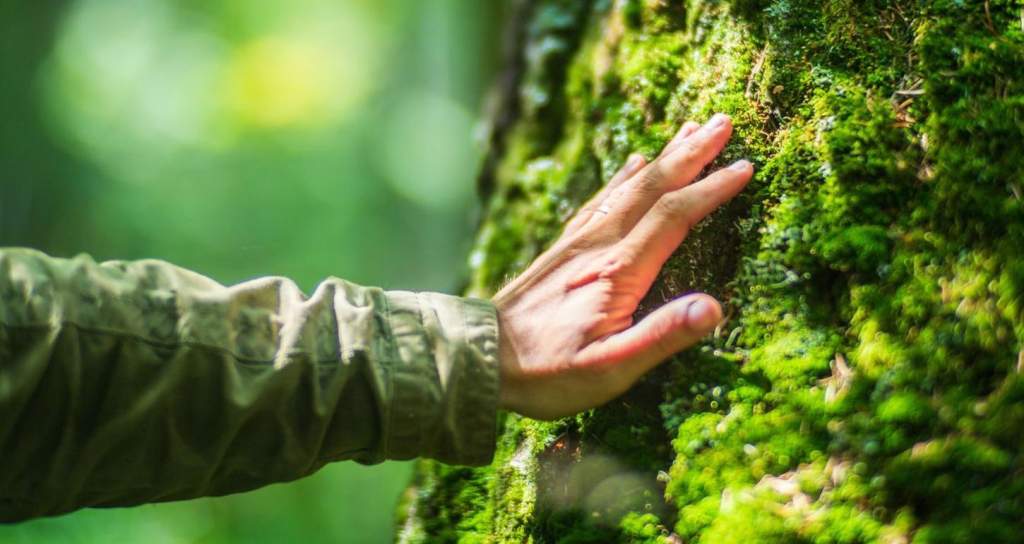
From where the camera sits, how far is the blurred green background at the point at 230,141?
12656 mm

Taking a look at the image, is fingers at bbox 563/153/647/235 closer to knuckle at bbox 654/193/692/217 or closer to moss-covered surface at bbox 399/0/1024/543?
moss-covered surface at bbox 399/0/1024/543

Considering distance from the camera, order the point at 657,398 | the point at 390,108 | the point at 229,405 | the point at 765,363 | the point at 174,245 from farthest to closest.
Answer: the point at 390,108 → the point at 174,245 → the point at 657,398 → the point at 765,363 → the point at 229,405

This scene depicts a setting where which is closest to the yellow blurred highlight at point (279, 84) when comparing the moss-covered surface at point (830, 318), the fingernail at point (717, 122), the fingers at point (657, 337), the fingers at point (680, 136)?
the moss-covered surface at point (830, 318)

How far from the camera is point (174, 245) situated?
1272 centimetres

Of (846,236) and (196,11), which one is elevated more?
(196,11)

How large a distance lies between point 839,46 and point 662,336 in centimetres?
80

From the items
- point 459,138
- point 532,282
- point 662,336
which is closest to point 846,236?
point 662,336

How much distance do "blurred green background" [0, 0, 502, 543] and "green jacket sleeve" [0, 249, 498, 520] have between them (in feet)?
30.3

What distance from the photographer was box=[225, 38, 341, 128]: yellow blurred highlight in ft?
42.2

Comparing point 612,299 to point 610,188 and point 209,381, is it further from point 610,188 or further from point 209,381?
point 209,381

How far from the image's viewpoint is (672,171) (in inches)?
69.7

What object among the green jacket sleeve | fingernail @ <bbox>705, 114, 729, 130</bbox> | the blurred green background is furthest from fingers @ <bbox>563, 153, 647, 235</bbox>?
the blurred green background

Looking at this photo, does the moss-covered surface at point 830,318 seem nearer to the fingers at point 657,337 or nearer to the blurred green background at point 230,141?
the fingers at point 657,337

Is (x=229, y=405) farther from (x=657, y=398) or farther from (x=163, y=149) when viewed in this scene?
(x=163, y=149)
